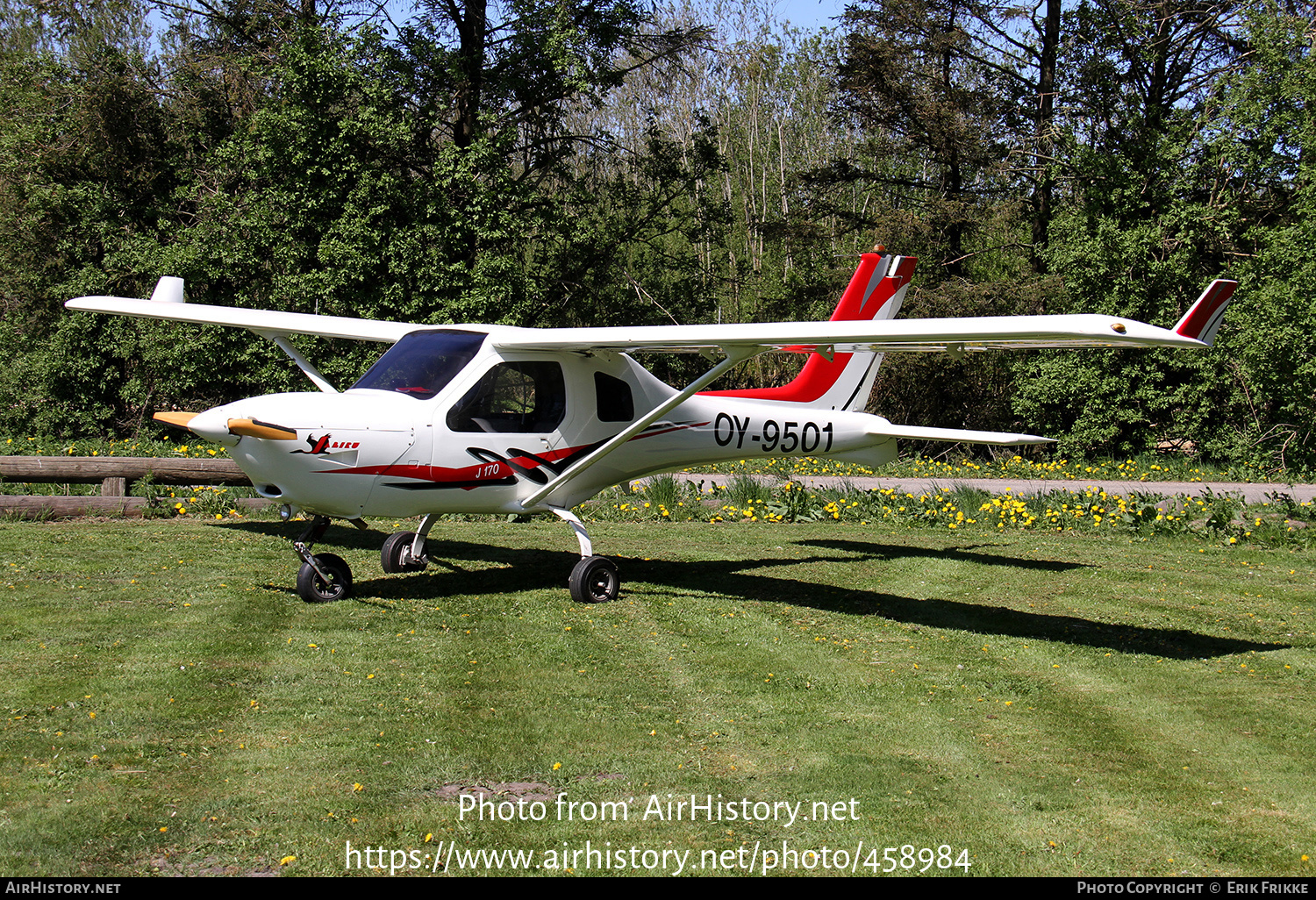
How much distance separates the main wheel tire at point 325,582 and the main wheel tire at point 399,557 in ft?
3.82

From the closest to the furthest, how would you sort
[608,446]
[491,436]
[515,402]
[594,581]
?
1. [491,436]
2. [594,581]
3. [515,402]
4. [608,446]

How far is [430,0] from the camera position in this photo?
23953 millimetres

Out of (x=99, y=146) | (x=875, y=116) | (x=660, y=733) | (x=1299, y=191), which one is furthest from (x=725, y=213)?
(x=660, y=733)

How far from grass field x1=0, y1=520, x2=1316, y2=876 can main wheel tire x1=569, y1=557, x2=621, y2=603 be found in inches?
10.7

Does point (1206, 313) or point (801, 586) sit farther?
point (801, 586)

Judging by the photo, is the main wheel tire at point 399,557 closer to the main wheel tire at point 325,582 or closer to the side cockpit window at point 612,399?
the main wheel tire at point 325,582

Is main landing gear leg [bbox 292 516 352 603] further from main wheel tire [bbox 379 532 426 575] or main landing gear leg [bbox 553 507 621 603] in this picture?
main landing gear leg [bbox 553 507 621 603]

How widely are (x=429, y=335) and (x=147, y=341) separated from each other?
1489cm

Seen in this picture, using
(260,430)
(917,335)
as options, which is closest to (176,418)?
(260,430)

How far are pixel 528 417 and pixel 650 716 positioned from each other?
3987 millimetres

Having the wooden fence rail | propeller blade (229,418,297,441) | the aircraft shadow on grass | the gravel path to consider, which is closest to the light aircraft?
propeller blade (229,418,297,441)

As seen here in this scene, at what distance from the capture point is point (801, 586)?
392 inches

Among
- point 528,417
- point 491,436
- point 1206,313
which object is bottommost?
point 491,436

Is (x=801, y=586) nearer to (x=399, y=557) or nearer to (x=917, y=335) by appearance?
(x=917, y=335)
